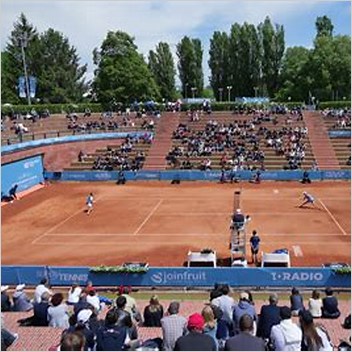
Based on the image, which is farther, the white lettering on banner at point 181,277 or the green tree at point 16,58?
the green tree at point 16,58

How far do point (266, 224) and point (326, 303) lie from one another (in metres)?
17.1

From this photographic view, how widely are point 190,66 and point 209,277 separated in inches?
4286

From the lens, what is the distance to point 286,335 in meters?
10.9

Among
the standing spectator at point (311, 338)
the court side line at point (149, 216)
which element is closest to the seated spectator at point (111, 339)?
the standing spectator at point (311, 338)

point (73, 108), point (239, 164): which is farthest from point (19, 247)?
point (73, 108)

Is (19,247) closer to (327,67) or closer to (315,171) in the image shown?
(315,171)

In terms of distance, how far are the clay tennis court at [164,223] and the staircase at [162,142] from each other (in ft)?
26.1

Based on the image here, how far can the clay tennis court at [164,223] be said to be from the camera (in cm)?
2819

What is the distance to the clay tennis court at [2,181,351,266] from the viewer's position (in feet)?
92.5

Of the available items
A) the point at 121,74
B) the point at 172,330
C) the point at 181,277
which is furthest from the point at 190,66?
the point at 172,330

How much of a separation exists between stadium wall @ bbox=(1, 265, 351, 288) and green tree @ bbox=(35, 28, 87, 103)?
8703 cm

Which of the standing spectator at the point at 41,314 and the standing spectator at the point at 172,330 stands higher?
the standing spectator at the point at 172,330

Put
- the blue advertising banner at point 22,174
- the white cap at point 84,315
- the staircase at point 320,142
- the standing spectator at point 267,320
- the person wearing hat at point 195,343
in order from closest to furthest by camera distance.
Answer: the person wearing hat at point 195,343, the standing spectator at point 267,320, the white cap at point 84,315, the blue advertising banner at point 22,174, the staircase at point 320,142

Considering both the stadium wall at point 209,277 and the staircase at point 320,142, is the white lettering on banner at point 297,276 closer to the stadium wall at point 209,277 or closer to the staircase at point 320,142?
the stadium wall at point 209,277
